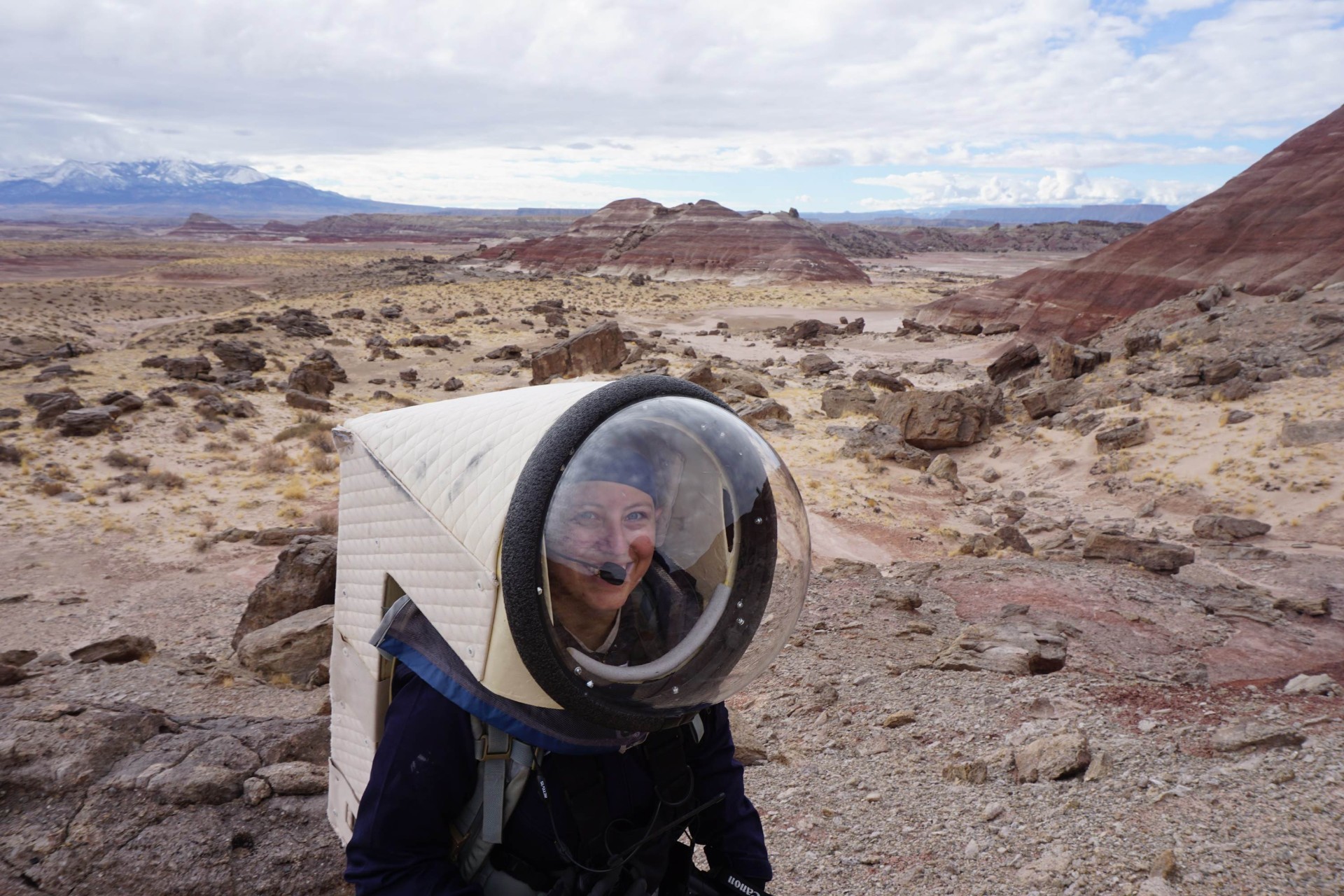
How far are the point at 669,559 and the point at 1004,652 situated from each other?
466 centimetres

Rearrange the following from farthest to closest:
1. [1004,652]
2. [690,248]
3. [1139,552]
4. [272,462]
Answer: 1. [690,248]
2. [272,462]
3. [1139,552]
4. [1004,652]

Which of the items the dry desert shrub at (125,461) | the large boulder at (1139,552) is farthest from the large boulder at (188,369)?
the large boulder at (1139,552)

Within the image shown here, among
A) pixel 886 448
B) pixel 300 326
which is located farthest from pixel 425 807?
pixel 300 326

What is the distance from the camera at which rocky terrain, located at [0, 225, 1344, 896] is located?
2691mm

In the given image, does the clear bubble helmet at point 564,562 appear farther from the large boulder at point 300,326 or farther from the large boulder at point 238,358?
the large boulder at point 300,326

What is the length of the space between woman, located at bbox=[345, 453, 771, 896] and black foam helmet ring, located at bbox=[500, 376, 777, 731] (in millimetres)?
51

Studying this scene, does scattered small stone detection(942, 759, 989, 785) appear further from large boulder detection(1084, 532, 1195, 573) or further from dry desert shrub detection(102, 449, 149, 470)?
dry desert shrub detection(102, 449, 149, 470)

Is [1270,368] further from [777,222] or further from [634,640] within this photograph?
[777,222]

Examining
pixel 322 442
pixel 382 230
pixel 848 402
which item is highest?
pixel 382 230

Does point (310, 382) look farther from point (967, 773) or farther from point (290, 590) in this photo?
point (967, 773)

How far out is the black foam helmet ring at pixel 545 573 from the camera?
4.33 ft

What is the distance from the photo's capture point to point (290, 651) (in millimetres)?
5602

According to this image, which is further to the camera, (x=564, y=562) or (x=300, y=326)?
(x=300, y=326)

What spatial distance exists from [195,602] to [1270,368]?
19.0 metres
